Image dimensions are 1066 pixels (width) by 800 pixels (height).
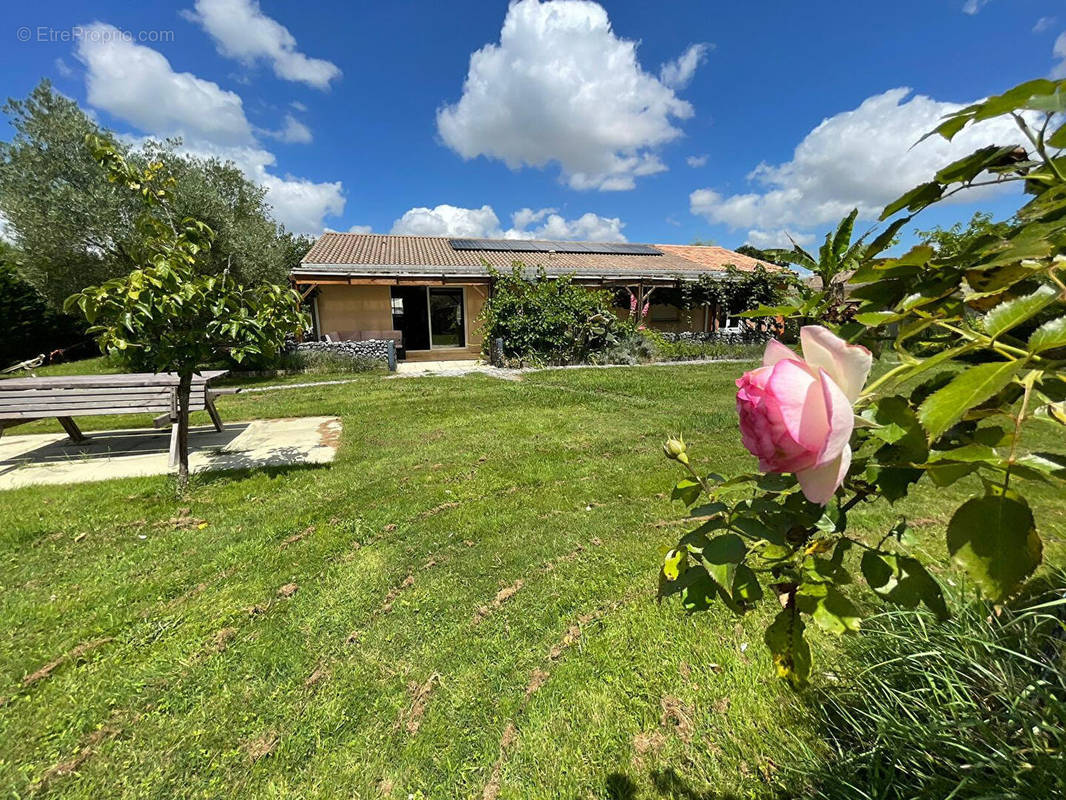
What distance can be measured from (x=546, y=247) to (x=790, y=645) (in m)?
21.3

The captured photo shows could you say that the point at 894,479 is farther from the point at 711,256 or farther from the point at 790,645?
the point at 711,256

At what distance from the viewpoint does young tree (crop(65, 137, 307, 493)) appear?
12.1 ft

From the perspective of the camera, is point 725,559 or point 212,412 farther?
point 212,412

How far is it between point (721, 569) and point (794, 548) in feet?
0.58

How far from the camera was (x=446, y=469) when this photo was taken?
4805 mm

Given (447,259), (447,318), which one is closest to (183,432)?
(447,318)

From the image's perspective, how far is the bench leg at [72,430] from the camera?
5.56m

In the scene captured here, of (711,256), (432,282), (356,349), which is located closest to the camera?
(356,349)

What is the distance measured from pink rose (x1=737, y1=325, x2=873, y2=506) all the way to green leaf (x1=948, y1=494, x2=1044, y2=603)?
115 millimetres

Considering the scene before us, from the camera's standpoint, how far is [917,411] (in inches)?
20.3

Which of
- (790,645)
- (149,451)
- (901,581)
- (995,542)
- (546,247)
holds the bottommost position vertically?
(149,451)

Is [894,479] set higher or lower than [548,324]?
lower

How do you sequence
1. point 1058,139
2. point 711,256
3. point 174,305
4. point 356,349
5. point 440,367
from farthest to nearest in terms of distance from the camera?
point 711,256 < point 440,367 < point 356,349 < point 174,305 < point 1058,139

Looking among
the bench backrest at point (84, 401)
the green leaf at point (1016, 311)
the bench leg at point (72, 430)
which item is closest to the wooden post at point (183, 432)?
Result: the bench backrest at point (84, 401)
